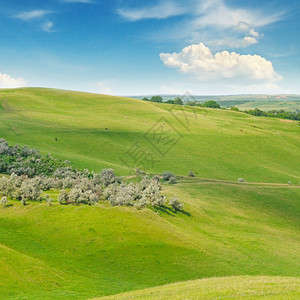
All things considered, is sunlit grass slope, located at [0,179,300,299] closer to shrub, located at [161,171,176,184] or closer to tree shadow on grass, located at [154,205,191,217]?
tree shadow on grass, located at [154,205,191,217]

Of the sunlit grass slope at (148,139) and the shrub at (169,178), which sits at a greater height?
the sunlit grass slope at (148,139)

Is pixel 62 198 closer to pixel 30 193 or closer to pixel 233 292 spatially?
pixel 30 193

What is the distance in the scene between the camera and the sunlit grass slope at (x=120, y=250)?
2318cm

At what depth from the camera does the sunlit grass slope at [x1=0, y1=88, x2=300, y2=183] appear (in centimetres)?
8269

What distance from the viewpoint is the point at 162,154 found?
300ft

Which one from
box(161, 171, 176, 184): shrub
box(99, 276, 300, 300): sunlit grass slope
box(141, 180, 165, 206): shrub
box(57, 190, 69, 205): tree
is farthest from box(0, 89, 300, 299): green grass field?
box(161, 171, 176, 184): shrub

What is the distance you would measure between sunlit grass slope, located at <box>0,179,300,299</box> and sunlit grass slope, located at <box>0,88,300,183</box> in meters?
37.2

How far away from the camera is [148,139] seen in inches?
4124

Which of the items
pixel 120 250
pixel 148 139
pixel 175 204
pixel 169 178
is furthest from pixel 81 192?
pixel 148 139

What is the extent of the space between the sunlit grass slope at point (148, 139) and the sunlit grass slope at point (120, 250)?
37.2 meters

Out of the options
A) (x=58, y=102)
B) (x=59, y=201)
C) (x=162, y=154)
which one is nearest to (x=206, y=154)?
(x=162, y=154)

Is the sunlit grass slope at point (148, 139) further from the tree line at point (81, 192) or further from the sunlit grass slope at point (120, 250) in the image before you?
the sunlit grass slope at point (120, 250)

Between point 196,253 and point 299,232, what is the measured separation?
75.0 ft

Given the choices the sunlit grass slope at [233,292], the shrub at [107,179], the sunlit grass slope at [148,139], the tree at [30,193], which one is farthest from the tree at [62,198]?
the sunlit grass slope at [148,139]
